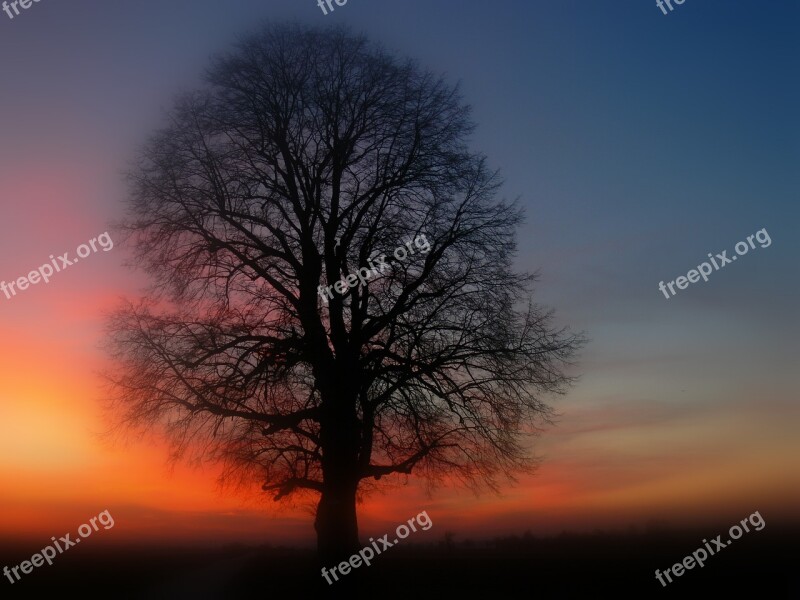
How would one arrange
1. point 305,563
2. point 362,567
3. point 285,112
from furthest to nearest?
1. point 305,563
2. point 285,112
3. point 362,567

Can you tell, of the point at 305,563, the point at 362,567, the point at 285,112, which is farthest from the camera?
the point at 305,563

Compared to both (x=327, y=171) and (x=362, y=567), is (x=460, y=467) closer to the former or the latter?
(x=362, y=567)

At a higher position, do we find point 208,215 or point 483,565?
point 208,215

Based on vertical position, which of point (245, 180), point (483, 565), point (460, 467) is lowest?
point (483, 565)

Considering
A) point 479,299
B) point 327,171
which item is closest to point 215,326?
point 327,171

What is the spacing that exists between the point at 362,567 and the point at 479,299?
20.5 feet

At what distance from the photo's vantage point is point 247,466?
16812 millimetres

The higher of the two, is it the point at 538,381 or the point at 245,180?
the point at 245,180

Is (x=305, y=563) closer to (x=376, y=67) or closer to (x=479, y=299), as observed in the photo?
(x=479, y=299)

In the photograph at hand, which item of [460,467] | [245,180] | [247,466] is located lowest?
[460,467]

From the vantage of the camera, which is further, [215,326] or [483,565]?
[483,565]

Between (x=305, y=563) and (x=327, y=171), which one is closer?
(x=327, y=171)

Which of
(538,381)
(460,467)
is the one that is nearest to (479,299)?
(538,381)

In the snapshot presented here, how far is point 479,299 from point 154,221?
7.66 m
